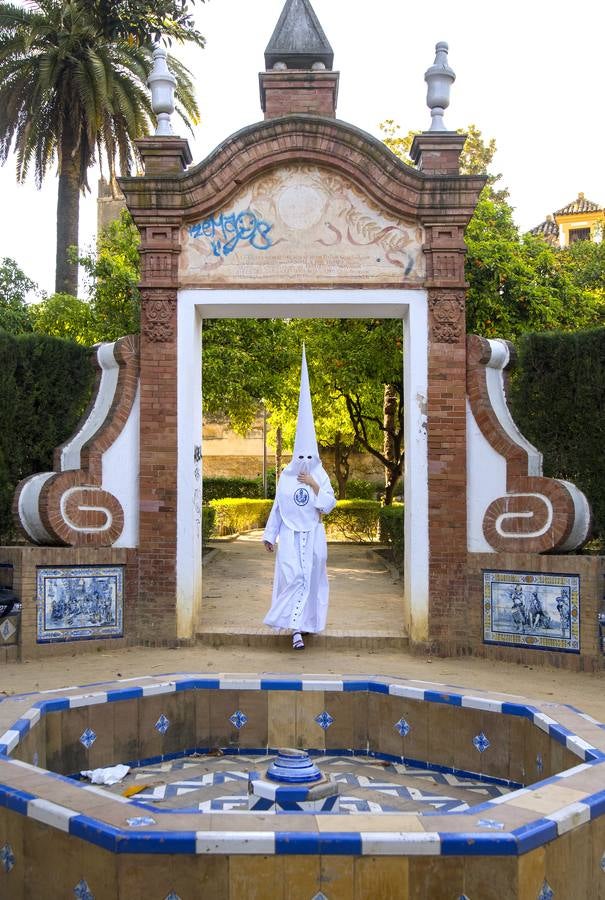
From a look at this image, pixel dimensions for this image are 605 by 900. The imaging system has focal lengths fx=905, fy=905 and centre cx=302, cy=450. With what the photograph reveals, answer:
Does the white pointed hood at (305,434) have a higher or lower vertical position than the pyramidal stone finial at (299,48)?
lower

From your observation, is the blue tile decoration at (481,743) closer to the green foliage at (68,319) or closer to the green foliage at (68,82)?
the green foliage at (68,319)

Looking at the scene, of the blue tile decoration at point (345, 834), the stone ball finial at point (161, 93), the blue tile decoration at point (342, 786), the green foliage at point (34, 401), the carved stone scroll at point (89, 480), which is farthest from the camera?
the green foliage at point (34, 401)

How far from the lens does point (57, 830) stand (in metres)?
3.71

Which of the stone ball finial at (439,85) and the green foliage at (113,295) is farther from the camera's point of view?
the green foliage at (113,295)

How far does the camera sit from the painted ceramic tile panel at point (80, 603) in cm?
869

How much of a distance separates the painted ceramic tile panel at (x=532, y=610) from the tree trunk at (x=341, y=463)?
73.1 feet

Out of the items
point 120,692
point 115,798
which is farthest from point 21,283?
point 115,798

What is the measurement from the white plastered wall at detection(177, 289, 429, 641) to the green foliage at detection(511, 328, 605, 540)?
1.07m

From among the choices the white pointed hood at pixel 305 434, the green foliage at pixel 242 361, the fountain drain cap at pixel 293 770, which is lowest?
the fountain drain cap at pixel 293 770

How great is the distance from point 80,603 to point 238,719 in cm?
315

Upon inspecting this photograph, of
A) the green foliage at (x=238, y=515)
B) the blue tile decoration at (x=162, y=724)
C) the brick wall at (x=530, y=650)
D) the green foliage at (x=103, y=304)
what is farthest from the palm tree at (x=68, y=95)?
the blue tile decoration at (x=162, y=724)

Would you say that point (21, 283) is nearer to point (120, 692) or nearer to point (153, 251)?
point (153, 251)

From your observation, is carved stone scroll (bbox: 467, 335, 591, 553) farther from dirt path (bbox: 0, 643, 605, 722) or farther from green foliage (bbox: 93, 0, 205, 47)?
green foliage (bbox: 93, 0, 205, 47)

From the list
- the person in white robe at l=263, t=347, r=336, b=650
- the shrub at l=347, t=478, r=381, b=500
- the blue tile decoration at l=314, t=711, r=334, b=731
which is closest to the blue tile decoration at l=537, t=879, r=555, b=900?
the blue tile decoration at l=314, t=711, r=334, b=731
